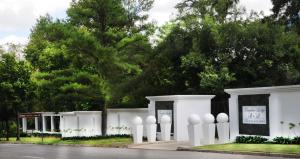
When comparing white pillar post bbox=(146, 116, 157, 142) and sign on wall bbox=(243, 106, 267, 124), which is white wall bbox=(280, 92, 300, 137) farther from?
white pillar post bbox=(146, 116, 157, 142)

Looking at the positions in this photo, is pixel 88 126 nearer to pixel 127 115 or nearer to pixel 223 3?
pixel 127 115

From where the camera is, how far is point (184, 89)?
131ft

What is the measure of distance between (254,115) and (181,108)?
5.44m

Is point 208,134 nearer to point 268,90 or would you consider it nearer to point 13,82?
point 268,90

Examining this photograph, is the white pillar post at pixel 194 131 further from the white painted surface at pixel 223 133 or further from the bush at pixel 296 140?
the bush at pixel 296 140

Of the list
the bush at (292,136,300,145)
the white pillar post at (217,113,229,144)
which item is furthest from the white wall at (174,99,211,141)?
the bush at (292,136,300,145)

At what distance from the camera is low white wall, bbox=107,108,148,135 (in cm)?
3772

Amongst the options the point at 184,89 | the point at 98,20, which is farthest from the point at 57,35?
the point at 184,89

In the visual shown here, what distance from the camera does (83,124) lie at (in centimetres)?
4028

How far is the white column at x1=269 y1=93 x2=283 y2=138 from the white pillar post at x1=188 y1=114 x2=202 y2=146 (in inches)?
140

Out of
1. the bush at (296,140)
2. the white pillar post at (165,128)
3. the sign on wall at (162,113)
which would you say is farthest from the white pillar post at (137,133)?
the bush at (296,140)

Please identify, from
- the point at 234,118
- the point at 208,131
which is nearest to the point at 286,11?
the point at 234,118

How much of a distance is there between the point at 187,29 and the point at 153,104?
8.97 meters

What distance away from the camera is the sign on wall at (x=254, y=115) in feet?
86.6
